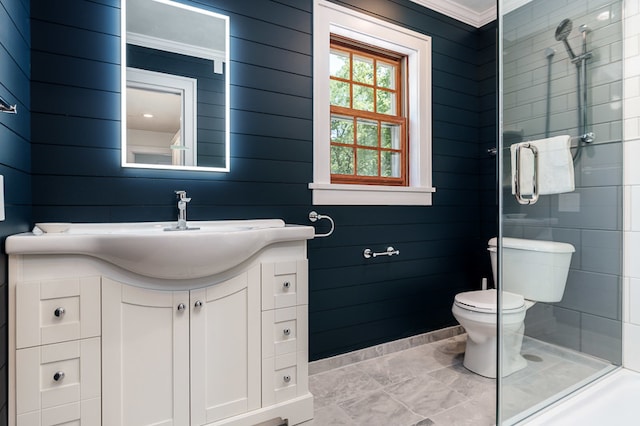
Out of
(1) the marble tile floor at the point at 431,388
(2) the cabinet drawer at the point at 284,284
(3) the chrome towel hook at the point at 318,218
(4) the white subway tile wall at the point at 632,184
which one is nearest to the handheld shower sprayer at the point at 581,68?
(4) the white subway tile wall at the point at 632,184

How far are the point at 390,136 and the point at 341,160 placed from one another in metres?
0.49

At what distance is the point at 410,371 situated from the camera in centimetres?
207

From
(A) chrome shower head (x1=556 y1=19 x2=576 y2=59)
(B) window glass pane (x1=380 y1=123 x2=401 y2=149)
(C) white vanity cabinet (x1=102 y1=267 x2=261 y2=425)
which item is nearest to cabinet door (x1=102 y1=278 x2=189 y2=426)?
(C) white vanity cabinet (x1=102 y1=267 x2=261 y2=425)

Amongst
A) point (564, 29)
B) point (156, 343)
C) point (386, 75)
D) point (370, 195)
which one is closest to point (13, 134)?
point (156, 343)

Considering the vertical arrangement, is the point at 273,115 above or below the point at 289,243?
above

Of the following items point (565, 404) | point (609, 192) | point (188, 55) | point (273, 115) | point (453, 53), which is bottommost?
point (565, 404)

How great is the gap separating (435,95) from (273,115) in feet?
4.27

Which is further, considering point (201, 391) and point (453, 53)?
point (453, 53)

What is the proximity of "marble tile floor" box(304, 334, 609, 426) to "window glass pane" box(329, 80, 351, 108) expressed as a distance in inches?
65.1

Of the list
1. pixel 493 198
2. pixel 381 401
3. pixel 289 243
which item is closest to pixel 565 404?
pixel 381 401

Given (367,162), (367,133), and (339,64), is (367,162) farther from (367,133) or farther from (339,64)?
(339,64)

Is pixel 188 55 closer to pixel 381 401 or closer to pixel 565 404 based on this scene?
pixel 381 401

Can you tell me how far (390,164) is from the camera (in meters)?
2.48

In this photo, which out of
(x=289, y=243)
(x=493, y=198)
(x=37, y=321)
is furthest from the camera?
(x=493, y=198)
